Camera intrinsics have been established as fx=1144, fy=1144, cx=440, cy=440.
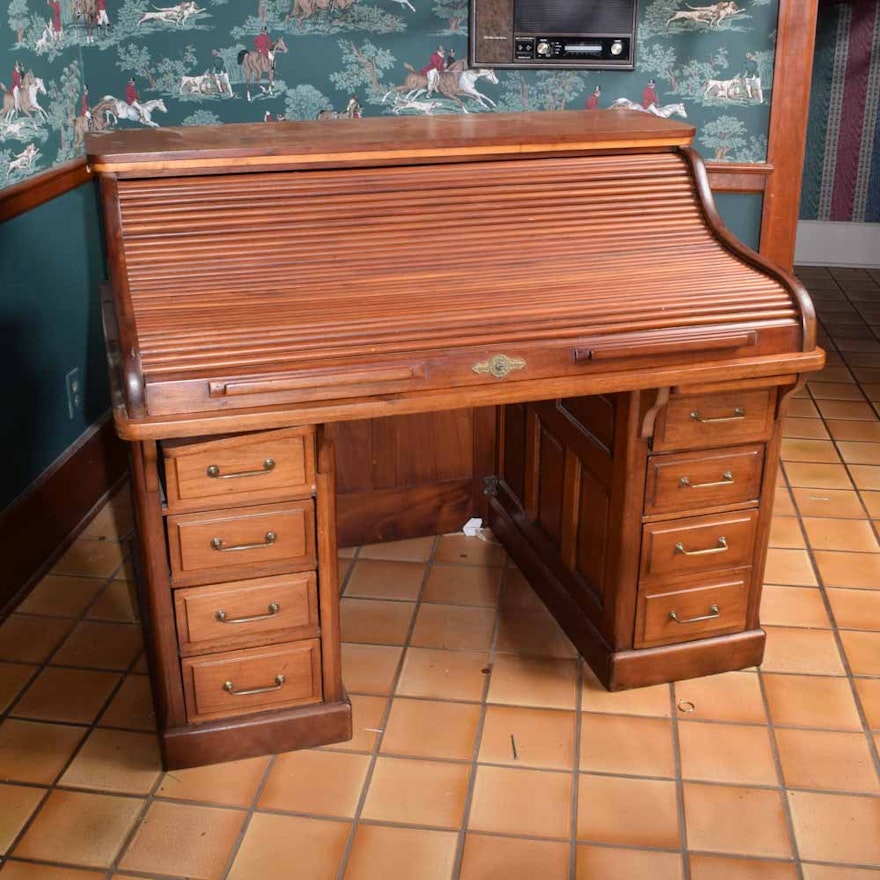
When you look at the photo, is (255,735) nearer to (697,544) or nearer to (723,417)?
(697,544)

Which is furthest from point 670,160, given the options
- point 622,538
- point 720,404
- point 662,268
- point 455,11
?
point 455,11

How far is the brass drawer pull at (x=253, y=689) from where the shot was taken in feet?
8.84

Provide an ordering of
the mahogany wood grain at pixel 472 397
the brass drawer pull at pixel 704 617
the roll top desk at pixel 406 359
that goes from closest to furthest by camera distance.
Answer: the mahogany wood grain at pixel 472 397, the roll top desk at pixel 406 359, the brass drawer pull at pixel 704 617

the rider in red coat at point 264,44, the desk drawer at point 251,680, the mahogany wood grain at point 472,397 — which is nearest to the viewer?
the mahogany wood grain at point 472,397

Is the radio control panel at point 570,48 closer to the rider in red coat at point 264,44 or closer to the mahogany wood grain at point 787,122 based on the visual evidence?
the mahogany wood grain at point 787,122

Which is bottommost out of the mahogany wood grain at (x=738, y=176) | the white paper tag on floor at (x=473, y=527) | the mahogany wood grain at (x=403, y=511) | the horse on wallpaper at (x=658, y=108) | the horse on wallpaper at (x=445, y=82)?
the white paper tag on floor at (x=473, y=527)

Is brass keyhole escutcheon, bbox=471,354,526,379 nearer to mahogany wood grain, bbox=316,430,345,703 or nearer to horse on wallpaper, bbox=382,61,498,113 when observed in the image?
mahogany wood grain, bbox=316,430,345,703

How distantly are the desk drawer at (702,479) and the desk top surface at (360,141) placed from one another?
0.84 meters

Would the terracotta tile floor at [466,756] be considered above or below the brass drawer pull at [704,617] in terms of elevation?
below

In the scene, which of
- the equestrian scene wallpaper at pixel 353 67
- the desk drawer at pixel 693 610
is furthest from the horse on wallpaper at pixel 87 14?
the desk drawer at pixel 693 610

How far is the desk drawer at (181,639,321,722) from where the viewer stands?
8.76 ft

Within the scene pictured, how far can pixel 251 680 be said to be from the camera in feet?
8.90

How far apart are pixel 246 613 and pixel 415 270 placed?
887 millimetres

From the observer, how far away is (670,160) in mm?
3023
